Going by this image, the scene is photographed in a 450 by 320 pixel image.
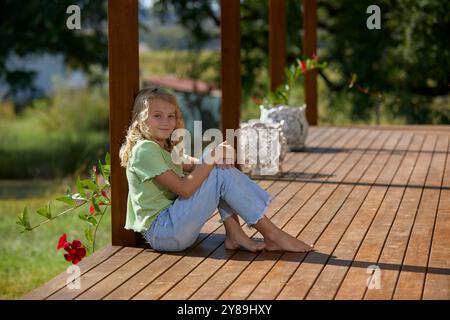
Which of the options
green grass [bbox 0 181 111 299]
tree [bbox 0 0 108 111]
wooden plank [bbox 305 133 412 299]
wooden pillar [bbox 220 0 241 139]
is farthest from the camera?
tree [bbox 0 0 108 111]

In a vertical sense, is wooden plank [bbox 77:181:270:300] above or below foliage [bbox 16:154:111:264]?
below

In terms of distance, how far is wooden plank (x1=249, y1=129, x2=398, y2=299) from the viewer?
10.7 ft

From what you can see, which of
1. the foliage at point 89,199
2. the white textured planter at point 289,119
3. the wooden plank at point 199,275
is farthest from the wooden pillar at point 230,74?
the foliage at point 89,199

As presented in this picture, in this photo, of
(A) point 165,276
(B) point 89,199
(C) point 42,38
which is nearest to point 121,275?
(A) point 165,276

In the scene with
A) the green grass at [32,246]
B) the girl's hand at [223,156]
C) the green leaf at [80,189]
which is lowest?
the green grass at [32,246]

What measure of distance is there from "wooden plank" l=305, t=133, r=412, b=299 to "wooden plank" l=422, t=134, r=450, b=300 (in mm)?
302

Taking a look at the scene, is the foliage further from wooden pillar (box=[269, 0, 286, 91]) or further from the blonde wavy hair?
wooden pillar (box=[269, 0, 286, 91])

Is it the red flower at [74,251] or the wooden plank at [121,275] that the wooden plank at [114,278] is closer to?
the wooden plank at [121,275]

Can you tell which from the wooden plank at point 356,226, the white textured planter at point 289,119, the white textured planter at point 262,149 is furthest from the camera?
the white textured planter at point 289,119

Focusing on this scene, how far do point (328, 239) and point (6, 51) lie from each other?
11.1 meters

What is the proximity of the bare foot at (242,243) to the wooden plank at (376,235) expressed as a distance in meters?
0.39

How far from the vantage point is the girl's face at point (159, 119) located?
3744mm

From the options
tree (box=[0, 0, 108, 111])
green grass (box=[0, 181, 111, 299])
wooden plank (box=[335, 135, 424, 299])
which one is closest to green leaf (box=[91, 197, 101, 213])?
wooden plank (box=[335, 135, 424, 299])
